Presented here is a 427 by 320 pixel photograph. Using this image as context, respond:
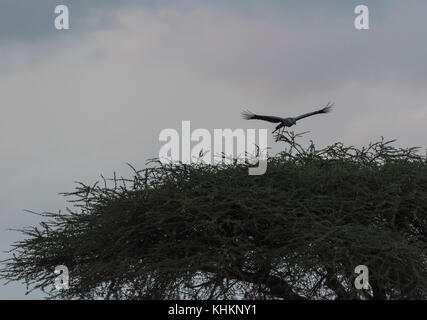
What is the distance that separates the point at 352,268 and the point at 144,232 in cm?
559

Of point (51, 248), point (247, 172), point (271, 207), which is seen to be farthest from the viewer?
point (51, 248)

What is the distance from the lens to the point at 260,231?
22.2 m

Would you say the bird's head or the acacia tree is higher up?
the bird's head

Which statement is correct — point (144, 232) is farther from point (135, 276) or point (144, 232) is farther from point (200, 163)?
point (200, 163)

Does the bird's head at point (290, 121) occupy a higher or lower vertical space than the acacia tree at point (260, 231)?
higher

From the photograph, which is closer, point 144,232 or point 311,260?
point 311,260

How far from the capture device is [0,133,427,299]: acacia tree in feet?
69.2

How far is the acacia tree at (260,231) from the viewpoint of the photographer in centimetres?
2109

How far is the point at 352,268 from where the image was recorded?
20.5 metres

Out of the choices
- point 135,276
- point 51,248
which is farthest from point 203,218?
point 51,248
